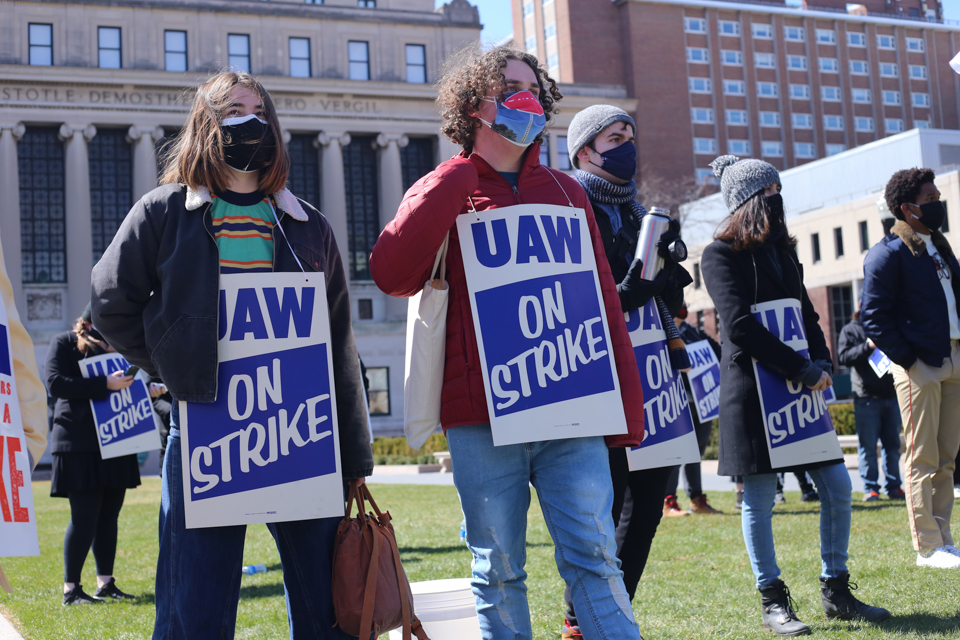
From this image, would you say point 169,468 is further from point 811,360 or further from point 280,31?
point 280,31

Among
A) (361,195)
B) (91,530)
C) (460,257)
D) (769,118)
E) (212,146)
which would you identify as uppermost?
(769,118)

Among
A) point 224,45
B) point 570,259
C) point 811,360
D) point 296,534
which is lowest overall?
point 296,534

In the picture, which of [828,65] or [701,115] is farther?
[828,65]

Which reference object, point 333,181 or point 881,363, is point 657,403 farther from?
point 333,181

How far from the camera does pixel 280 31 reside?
165ft

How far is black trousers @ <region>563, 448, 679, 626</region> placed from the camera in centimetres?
437

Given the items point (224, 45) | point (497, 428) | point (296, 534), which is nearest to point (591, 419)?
point (497, 428)

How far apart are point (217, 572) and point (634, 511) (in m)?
1.98

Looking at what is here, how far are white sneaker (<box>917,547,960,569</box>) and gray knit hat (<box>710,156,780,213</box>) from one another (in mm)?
2720

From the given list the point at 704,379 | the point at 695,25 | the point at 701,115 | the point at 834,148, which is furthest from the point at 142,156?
the point at 834,148

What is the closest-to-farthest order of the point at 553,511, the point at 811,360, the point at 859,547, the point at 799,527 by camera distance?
the point at 553,511 < the point at 811,360 < the point at 859,547 < the point at 799,527

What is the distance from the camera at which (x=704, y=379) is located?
35.5 feet

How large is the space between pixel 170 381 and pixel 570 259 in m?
1.48

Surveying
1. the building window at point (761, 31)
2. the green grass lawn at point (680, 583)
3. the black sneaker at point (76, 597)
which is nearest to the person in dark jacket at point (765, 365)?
the green grass lawn at point (680, 583)
